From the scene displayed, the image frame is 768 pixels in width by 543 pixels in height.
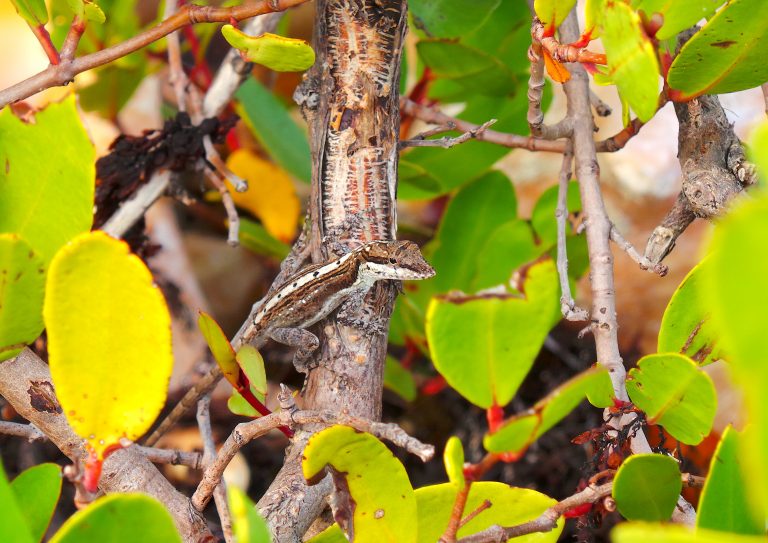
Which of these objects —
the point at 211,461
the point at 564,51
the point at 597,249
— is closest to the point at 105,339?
the point at 211,461

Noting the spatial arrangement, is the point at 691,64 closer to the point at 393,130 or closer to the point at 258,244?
the point at 393,130

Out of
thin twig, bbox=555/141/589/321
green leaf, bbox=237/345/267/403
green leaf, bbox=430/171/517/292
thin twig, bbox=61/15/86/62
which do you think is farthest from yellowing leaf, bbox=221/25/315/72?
green leaf, bbox=430/171/517/292

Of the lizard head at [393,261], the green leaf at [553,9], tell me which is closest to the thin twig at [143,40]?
the green leaf at [553,9]

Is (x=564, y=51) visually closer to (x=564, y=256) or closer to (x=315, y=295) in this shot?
(x=564, y=256)

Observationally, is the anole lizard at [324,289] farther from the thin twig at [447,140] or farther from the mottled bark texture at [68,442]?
the mottled bark texture at [68,442]

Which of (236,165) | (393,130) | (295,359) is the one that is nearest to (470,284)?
(295,359)

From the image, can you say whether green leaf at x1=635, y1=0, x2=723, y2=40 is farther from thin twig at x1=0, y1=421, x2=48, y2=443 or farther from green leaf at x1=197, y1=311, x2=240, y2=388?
thin twig at x1=0, y1=421, x2=48, y2=443
